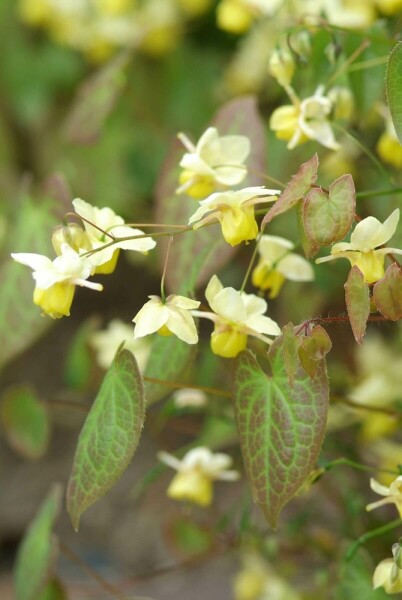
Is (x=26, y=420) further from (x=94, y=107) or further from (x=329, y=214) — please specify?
(x=329, y=214)

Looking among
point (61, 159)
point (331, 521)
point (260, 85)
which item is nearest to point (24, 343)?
point (331, 521)

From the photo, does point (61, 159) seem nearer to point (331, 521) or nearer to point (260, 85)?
point (260, 85)

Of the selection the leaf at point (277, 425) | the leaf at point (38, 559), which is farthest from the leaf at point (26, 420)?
the leaf at point (277, 425)

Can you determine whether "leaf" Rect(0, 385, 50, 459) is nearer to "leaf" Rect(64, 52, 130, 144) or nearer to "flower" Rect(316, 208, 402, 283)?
"leaf" Rect(64, 52, 130, 144)

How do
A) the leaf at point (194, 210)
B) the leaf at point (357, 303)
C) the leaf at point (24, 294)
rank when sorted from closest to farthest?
the leaf at point (357, 303) → the leaf at point (194, 210) → the leaf at point (24, 294)

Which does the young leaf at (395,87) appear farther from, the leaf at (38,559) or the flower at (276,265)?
the leaf at (38,559)

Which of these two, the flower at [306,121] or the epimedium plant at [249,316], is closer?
the epimedium plant at [249,316]
